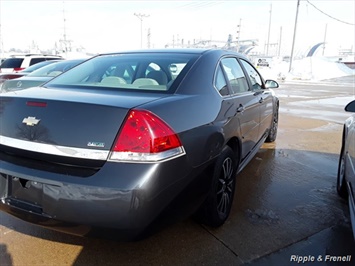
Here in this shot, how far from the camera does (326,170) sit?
14.5 feet

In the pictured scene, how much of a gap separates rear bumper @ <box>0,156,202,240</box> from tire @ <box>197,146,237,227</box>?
1.96ft

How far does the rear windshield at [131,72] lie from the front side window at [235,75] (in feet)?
1.58

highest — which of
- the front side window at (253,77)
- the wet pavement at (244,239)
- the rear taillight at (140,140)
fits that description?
the front side window at (253,77)

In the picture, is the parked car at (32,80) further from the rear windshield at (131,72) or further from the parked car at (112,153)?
the parked car at (112,153)

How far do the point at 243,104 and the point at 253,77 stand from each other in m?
1.11

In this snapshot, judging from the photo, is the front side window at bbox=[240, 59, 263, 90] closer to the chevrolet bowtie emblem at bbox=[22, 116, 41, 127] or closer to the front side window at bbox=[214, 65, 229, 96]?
the front side window at bbox=[214, 65, 229, 96]

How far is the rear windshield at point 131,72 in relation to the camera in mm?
2562

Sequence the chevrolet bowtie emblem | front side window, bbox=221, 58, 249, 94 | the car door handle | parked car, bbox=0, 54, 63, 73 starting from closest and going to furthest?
the chevrolet bowtie emblem, the car door handle, front side window, bbox=221, 58, 249, 94, parked car, bbox=0, 54, 63, 73

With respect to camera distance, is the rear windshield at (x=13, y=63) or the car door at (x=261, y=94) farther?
the rear windshield at (x=13, y=63)

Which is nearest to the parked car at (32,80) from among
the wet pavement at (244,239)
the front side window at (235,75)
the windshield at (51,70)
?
the windshield at (51,70)

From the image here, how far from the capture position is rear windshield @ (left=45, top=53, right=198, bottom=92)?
101 inches

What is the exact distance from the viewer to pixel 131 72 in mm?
2982

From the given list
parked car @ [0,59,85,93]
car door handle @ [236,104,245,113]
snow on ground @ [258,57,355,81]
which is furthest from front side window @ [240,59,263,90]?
snow on ground @ [258,57,355,81]

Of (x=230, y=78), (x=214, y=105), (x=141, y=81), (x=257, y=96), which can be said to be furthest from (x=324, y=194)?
(x=141, y=81)
